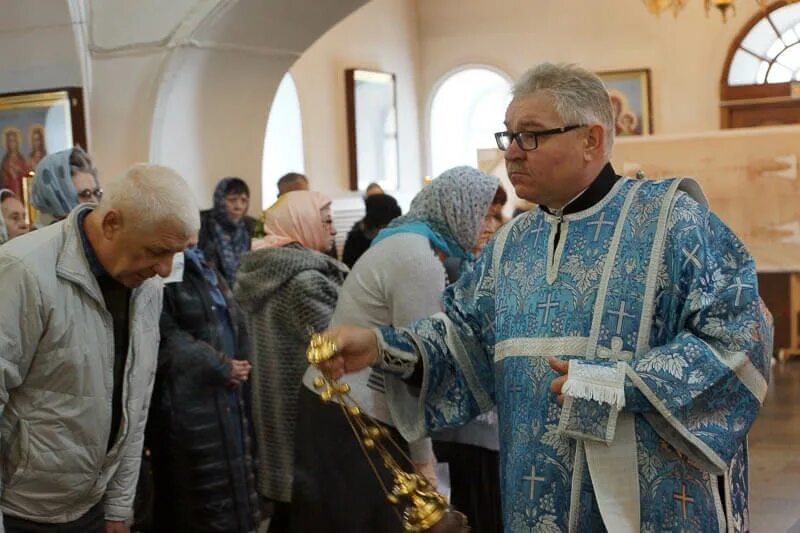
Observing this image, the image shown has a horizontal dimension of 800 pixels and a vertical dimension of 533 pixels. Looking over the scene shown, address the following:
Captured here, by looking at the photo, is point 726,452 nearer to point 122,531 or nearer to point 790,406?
point 122,531

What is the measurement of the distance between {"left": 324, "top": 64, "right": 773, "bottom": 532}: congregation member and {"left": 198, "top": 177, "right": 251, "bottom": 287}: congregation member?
4.83m

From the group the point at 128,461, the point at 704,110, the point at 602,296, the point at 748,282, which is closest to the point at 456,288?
the point at 602,296

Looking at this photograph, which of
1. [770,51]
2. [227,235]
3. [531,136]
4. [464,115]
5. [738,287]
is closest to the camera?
[738,287]

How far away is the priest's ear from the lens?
2699mm

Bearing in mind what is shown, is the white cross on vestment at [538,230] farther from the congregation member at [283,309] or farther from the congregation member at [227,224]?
the congregation member at [227,224]

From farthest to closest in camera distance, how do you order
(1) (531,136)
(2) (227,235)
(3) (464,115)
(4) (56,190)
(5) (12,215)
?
(3) (464,115), (2) (227,235), (5) (12,215), (4) (56,190), (1) (531,136)

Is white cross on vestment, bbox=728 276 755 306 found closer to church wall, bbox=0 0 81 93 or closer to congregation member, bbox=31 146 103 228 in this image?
congregation member, bbox=31 146 103 228

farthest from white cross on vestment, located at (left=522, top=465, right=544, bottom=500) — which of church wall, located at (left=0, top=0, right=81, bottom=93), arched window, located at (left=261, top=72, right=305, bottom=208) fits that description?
A: arched window, located at (left=261, top=72, right=305, bottom=208)

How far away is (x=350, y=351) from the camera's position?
9.09 feet

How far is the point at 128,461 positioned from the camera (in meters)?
3.30

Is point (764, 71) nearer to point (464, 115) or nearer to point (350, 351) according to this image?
point (464, 115)

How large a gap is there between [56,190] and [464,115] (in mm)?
13577

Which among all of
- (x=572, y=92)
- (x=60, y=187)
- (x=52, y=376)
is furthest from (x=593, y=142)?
(x=60, y=187)

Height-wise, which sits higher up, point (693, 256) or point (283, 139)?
point (283, 139)
